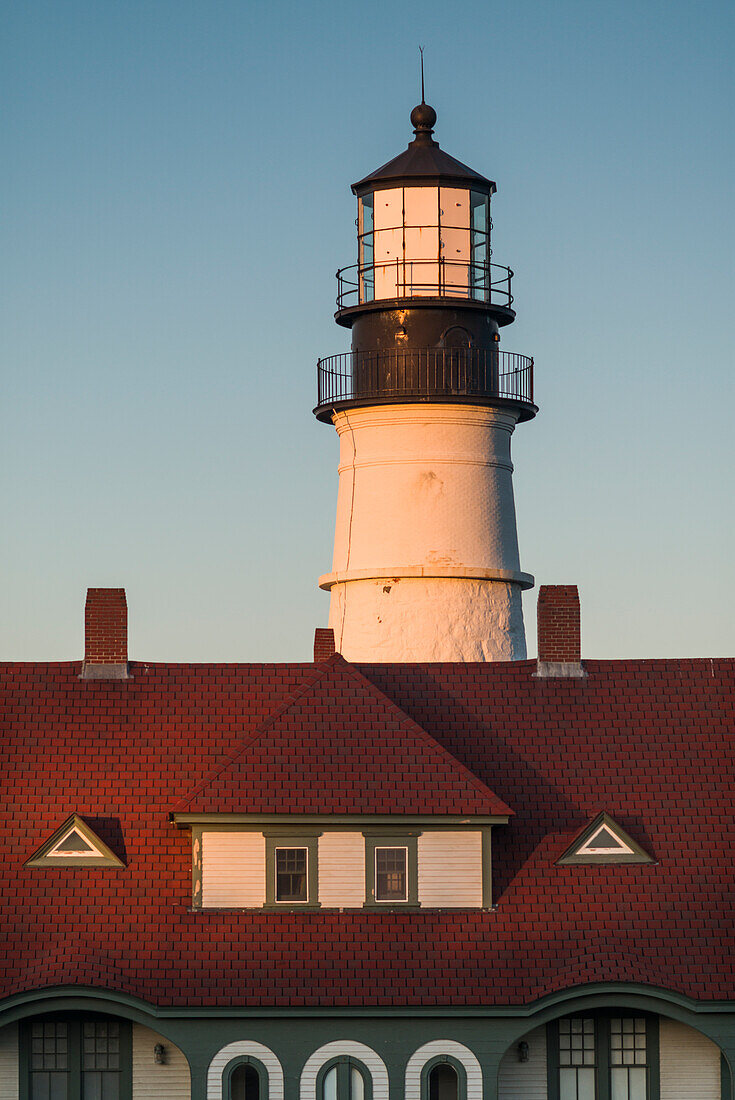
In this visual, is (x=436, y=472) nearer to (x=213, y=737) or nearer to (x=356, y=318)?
(x=356, y=318)

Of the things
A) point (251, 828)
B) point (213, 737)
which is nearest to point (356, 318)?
point (213, 737)

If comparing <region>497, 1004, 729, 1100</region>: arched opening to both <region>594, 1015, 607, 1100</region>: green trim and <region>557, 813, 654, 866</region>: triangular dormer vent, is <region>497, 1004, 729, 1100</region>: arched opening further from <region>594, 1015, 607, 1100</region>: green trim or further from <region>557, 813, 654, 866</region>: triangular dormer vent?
<region>557, 813, 654, 866</region>: triangular dormer vent

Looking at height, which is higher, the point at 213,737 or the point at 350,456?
the point at 350,456

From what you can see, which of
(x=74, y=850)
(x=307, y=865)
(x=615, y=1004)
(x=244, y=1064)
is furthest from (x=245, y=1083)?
(x=615, y=1004)

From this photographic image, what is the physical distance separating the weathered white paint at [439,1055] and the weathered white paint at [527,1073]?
2.52ft

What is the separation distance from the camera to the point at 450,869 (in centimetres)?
2745

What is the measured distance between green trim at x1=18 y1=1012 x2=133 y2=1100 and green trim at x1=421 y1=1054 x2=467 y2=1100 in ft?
12.8

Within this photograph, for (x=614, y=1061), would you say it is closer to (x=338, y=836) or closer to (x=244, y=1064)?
(x=338, y=836)

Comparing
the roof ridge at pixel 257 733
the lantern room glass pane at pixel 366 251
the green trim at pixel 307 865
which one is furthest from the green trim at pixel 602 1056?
the lantern room glass pane at pixel 366 251

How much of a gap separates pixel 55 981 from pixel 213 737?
5.07 meters

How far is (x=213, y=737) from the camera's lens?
29641 mm

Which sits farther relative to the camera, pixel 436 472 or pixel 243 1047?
pixel 436 472

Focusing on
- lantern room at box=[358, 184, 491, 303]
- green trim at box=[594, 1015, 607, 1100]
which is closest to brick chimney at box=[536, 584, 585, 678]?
green trim at box=[594, 1015, 607, 1100]

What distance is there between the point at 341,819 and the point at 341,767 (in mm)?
805
